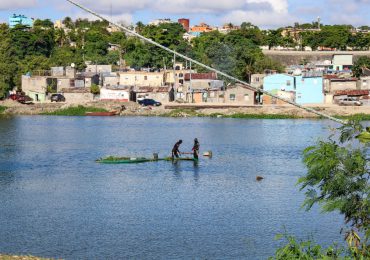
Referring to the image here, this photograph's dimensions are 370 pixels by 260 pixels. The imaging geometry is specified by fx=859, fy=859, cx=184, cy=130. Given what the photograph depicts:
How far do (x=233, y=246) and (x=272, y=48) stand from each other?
309 ft

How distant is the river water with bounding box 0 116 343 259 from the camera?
20.8 metres

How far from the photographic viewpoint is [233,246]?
67.5ft

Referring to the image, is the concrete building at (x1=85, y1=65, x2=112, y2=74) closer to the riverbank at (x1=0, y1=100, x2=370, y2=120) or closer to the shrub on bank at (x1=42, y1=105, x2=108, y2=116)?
the riverbank at (x1=0, y1=100, x2=370, y2=120)

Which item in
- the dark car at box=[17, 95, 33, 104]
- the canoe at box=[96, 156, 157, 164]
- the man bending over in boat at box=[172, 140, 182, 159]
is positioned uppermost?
the dark car at box=[17, 95, 33, 104]

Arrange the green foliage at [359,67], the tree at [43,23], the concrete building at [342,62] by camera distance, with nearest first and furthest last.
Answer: the green foliage at [359,67], the concrete building at [342,62], the tree at [43,23]

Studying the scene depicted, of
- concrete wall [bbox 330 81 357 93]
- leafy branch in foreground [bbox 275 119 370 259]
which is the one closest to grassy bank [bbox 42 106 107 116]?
concrete wall [bbox 330 81 357 93]

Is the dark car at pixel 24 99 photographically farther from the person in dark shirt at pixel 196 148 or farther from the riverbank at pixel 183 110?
the person in dark shirt at pixel 196 148

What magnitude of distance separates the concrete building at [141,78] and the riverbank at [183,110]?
6.60 metres

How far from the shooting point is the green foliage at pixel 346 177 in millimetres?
12406

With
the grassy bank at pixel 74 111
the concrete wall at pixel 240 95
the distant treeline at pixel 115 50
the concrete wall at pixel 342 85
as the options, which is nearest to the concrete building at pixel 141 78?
the distant treeline at pixel 115 50

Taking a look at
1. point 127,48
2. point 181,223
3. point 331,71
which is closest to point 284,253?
point 181,223

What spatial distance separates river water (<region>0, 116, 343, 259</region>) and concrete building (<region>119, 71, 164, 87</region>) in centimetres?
2795

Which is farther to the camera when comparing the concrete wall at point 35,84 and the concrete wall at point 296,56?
the concrete wall at point 296,56

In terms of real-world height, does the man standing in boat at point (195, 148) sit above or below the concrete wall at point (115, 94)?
below
